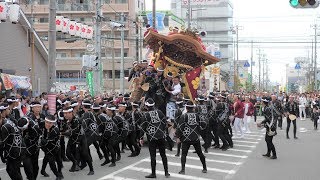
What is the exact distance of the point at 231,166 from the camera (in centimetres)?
1312

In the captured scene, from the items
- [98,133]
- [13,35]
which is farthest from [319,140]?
[13,35]

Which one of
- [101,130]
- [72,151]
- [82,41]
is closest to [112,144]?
[101,130]

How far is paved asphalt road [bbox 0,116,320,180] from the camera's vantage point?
11.5 m

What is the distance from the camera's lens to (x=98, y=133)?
40.9ft

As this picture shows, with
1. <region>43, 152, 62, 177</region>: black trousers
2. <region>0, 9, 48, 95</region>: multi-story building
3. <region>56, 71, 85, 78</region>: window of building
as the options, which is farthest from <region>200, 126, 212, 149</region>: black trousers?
<region>56, 71, 85, 78</region>: window of building

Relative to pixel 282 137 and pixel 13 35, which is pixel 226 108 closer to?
pixel 282 137

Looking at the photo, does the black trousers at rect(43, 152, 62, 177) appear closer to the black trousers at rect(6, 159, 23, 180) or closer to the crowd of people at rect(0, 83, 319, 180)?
the crowd of people at rect(0, 83, 319, 180)

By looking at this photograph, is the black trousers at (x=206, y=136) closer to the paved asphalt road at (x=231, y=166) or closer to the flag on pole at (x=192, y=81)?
the paved asphalt road at (x=231, y=166)

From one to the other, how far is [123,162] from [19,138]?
16.2ft

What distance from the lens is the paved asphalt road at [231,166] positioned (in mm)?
11547

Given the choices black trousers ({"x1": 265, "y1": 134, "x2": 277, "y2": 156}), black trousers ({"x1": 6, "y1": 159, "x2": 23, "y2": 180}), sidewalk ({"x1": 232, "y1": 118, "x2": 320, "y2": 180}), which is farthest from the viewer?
black trousers ({"x1": 265, "y1": 134, "x2": 277, "y2": 156})

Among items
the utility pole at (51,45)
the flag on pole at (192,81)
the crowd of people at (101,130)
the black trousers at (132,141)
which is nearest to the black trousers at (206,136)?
the crowd of people at (101,130)

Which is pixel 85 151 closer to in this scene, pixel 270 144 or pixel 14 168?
pixel 14 168

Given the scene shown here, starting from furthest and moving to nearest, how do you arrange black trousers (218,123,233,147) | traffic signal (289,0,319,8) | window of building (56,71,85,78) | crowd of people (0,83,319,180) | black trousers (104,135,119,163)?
window of building (56,71,85,78) < black trousers (218,123,233,147) < black trousers (104,135,119,163) < traffic signal (289,0,319,8) < crowd of people (0,83,319,180)
